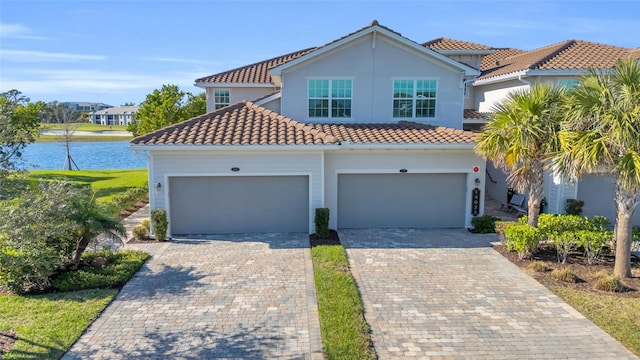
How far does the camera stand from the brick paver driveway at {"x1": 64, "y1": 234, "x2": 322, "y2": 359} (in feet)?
26.7

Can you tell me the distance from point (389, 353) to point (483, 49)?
20891mm

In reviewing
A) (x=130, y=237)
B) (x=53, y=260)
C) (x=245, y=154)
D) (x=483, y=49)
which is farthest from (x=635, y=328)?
(x=483, y=49)

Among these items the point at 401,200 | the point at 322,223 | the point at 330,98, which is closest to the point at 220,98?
the point at 330,98

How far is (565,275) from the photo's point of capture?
37.9 ft

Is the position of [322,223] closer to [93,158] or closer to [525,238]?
[525,238]

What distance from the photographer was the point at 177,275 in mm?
11984

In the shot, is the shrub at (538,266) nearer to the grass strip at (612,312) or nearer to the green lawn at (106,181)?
the grass strip at (612,312)

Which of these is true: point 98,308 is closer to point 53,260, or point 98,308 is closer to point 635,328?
point 53,260

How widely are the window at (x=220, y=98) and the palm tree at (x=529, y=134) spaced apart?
1562 centimetres

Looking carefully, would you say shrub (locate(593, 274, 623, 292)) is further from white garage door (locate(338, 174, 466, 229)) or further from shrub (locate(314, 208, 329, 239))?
shrub (locate(314, 208, 329, 239))

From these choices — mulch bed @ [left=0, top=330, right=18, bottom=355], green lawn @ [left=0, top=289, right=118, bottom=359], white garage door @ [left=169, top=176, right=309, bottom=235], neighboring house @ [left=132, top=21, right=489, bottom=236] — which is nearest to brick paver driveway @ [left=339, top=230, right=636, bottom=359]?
neighboring house @ [left=132, top=21, right=489, bottom=236]

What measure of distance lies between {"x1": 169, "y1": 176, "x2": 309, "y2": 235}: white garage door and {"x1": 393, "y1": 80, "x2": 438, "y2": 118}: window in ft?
17.2

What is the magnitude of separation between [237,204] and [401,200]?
5.99 metres

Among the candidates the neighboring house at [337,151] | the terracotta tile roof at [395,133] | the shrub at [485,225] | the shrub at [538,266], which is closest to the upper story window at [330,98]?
the neighboring house at [337,151]
